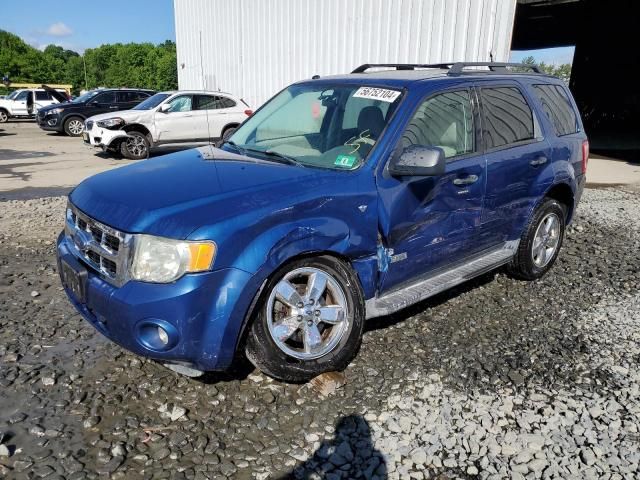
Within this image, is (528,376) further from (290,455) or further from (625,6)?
(625,6)

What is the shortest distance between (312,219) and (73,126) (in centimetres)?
1844

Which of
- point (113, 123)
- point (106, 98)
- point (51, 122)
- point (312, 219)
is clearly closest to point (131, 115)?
point (113, 123)

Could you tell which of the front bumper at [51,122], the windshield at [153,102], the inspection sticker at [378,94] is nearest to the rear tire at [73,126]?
the front bumper at [51,122]

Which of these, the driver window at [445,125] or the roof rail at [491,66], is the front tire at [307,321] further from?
the roof rail at [491,66]

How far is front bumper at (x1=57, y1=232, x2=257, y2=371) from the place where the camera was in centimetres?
255

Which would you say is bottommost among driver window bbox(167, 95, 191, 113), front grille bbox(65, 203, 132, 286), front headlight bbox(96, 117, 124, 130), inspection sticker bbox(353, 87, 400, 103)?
front headlight bbox(96, 117, 124, 130)

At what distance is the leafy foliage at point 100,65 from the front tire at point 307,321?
97.7m

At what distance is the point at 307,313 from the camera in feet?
9.80

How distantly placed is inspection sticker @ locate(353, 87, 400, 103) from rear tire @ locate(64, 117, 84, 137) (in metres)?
17.6

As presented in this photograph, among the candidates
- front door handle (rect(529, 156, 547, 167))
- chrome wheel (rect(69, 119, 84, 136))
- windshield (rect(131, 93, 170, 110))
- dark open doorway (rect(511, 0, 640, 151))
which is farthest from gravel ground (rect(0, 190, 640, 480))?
dark open doorway (rect(511, 0, 640, 151))

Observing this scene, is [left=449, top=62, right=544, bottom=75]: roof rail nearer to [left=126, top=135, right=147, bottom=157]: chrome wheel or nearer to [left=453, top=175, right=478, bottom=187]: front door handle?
[left=453, top=175, right=478, bottom=187]: front door handle

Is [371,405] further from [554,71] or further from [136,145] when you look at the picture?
[554,71]

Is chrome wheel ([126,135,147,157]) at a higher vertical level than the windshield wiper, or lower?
lower

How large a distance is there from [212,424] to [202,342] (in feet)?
1.64
